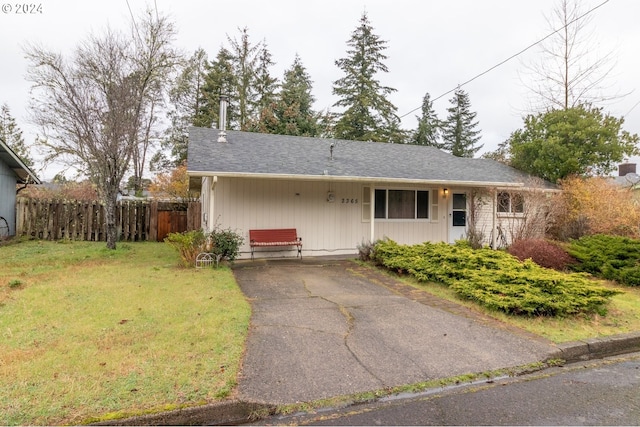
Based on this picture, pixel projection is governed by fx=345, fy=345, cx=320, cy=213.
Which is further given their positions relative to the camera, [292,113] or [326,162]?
[292,113]

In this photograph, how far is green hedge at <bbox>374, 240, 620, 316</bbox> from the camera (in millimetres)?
5035

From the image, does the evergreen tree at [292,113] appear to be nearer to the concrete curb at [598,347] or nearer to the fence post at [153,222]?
the fence post at [153,222]

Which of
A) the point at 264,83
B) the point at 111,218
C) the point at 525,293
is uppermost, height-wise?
the point at 264,83

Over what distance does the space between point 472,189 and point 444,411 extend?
34.4ft

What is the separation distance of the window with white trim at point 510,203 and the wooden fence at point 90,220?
11.4m

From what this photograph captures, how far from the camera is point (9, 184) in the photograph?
527 inches

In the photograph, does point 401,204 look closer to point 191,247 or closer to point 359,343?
point 191,247

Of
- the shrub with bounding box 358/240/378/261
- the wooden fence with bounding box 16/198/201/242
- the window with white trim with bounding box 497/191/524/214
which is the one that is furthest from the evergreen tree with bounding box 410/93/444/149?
the shrub with bounding box 358/240/378/261

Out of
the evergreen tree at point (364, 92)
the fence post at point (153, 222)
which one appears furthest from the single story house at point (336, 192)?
the evergreen tree at point (364, 92)

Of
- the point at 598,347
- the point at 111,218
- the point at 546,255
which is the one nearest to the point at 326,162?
the point at 546,255

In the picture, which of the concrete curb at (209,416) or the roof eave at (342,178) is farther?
the roof eave at (342,178)

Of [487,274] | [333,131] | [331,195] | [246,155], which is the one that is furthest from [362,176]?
[333,131]

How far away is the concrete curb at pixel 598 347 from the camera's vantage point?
3.96 metres

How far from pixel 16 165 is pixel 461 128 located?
117 feet
